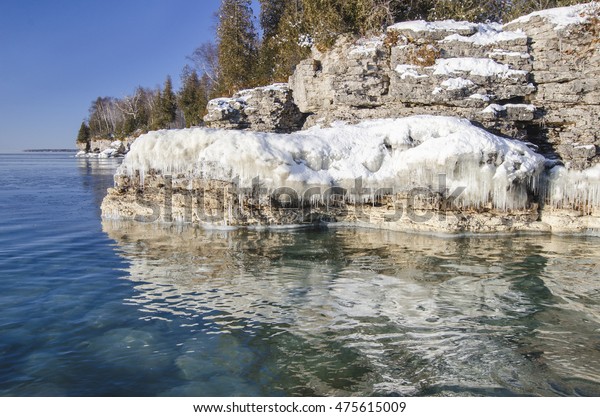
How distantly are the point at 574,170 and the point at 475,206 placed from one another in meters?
3.45

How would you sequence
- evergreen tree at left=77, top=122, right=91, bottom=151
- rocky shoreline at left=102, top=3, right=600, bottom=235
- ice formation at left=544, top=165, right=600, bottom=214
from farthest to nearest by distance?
evergreen tree at left=77, top=122, right=91, bottom=151 < ice formation at left=544, top=165, right=600, bottom=214 < rocky shoreline at left=102, top=3, right=600, bottom=235

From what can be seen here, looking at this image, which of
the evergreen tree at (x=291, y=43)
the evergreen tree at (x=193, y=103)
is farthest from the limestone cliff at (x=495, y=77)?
the evergreen tree at (x=193, y=103)

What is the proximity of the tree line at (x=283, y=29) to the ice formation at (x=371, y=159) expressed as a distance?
7.81m

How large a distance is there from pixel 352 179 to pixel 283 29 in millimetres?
17343

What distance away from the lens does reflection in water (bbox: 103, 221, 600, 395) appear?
16.1ft

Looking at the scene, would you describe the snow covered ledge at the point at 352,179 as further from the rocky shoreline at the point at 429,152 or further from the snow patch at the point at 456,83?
the snow patch at the point at 456,83

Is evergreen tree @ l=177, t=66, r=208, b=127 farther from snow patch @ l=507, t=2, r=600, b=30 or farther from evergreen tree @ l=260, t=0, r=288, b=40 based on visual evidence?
snow patch @ l=507, t=2, r=600, b=30

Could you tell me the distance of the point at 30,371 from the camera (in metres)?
4.96

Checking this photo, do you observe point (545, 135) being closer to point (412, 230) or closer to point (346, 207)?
point (412, 230)

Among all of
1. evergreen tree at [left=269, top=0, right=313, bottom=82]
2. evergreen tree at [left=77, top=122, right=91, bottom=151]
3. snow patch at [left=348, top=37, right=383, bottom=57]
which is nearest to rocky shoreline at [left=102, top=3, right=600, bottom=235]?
snow patch at [left=348, top=37, right=383, bottom=57]

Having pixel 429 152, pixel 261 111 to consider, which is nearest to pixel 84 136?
pixel 261 111

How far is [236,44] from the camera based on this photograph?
33.2 meters

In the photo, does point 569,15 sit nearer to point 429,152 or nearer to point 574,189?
point 574,189

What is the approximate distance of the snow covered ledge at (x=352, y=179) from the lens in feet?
42.0
